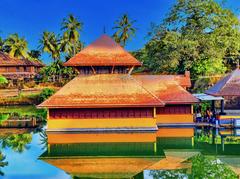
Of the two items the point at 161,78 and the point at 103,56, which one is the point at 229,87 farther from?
the point at 103,56

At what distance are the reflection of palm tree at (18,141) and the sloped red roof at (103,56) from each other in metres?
5.29

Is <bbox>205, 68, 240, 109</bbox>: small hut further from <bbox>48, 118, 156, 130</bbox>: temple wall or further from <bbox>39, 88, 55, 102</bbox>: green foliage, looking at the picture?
<bbox>39, 88, 55, 102</bbox>: green foliage

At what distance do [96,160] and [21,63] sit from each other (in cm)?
3682

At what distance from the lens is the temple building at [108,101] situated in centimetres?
2234

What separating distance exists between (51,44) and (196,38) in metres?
23.0

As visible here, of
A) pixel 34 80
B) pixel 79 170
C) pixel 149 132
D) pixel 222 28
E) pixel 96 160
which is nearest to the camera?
pixel 79 170

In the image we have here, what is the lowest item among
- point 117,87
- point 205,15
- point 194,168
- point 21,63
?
point 194,168

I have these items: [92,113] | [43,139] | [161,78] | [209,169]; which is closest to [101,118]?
[92,113]

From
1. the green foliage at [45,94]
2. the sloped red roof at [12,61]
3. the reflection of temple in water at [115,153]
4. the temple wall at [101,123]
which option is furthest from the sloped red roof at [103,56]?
the sloped red roof at [12,61]

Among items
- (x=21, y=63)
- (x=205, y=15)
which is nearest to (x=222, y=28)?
(x=205, y=15)

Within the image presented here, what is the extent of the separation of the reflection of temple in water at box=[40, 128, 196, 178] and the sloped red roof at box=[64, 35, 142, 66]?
4.71 meters

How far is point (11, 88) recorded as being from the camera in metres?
45.1

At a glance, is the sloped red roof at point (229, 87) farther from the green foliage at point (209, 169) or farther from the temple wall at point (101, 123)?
the green foliage at point (209, 169)

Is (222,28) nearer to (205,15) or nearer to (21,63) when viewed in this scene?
(205,15)
